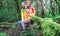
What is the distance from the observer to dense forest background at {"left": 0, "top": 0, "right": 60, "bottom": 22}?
10862mm

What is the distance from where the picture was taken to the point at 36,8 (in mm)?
11141

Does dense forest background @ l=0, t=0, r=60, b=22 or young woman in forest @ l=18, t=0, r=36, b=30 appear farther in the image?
dense forest background @ l=0, t=0, r=60, b=22

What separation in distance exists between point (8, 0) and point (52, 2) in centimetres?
219

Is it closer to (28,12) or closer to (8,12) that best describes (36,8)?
(8,12)

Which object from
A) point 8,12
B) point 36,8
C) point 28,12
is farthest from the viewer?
point 8,12

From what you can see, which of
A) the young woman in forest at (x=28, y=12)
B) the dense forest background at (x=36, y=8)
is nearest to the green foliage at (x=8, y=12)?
the dense forest background at (x=36, y=8)

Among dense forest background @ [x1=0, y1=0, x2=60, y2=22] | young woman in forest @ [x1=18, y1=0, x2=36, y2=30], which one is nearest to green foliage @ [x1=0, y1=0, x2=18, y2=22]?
dense forest background @ [x1=0, y1=0, x2=60, y2=22]

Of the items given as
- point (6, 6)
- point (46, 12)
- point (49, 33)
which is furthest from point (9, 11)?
point (49, 33)

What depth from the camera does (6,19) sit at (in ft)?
37.2

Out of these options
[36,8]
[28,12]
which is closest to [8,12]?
[36,8]

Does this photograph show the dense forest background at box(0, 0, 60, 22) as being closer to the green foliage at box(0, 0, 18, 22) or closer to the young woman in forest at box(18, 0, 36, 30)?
the green foliage at box(0, 0, 18, 22)

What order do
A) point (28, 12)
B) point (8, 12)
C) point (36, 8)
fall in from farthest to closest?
point (8, 12) < point (36, 8) < point (28, 12)

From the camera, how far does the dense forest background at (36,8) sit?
10862 mm

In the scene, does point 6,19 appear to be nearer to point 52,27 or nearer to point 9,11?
point 9,11
